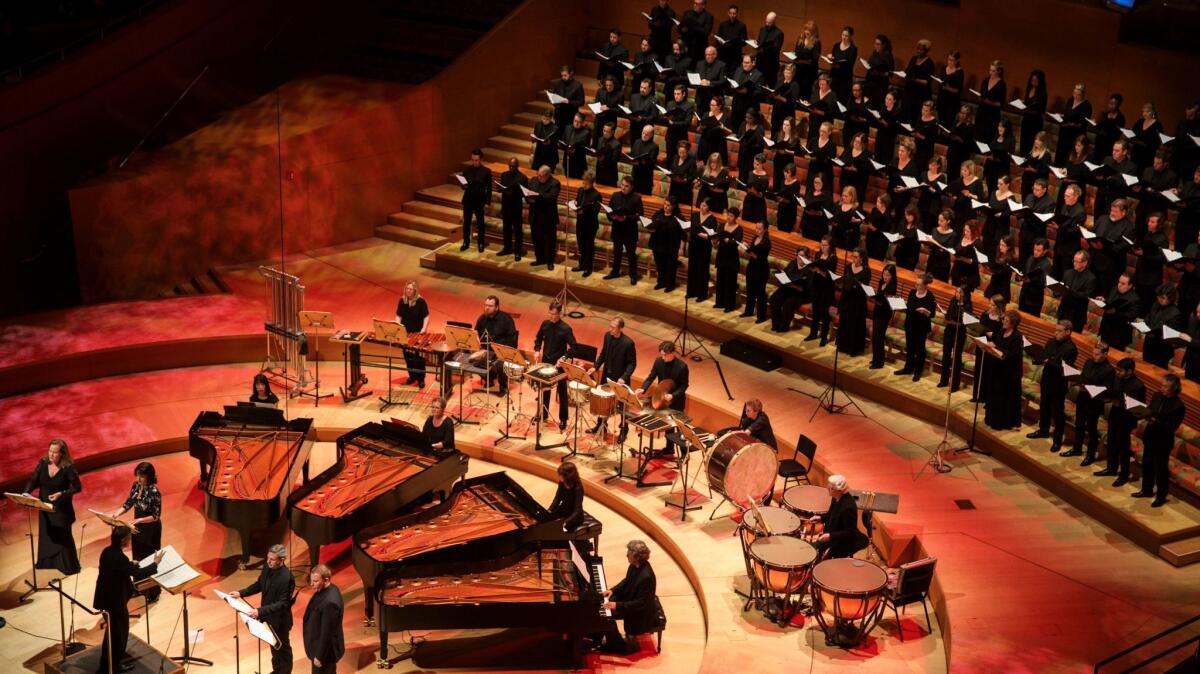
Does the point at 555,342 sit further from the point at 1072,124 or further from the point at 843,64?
the point at 1072,124

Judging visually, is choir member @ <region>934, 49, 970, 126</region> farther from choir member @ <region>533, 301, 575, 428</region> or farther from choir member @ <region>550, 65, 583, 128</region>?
choir member @ <region>533, 301, 575, 428</region>

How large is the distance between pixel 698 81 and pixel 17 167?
23.8 feet

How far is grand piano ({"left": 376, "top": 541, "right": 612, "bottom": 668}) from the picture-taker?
845cm

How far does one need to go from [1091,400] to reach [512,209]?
6.69 metres

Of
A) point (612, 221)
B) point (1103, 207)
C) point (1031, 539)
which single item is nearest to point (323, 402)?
point (612, 221)

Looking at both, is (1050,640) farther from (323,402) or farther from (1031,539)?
(323,402)

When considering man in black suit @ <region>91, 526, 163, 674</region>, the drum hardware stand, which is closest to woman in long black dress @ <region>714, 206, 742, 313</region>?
the drum hardware stand

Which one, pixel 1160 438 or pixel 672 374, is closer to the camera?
pixel 1160 438

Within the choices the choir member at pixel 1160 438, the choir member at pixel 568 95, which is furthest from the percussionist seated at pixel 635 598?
the choir member at pixel 568 95

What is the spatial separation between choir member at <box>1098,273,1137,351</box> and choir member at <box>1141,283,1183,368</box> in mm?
154

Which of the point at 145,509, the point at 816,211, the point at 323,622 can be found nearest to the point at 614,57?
the point at 816,211

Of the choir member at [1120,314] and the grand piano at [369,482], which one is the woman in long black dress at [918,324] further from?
the grand piano at [369,482]

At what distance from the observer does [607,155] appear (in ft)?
48.1

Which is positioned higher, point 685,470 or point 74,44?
point 74,44
